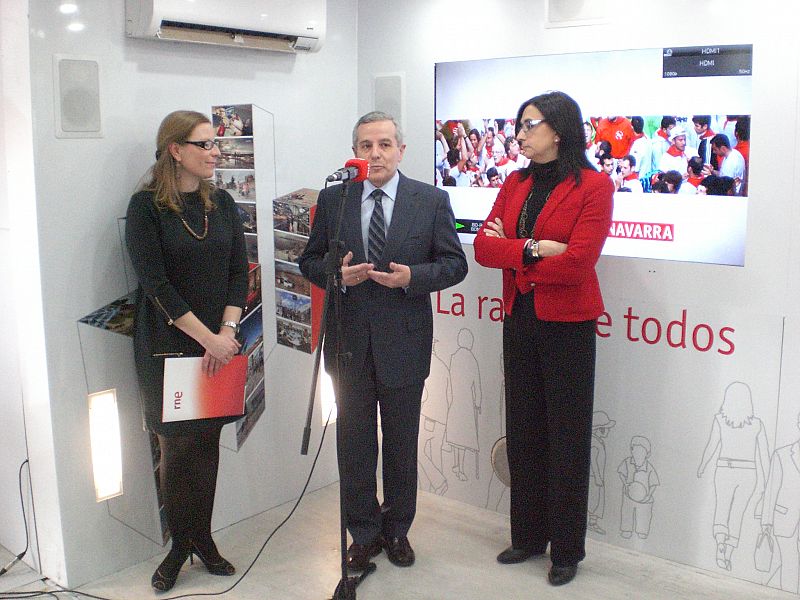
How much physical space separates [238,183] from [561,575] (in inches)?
82.4

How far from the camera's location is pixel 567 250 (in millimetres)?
2984

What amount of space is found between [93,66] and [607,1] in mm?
1954

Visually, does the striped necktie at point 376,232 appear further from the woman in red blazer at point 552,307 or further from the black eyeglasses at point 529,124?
the black eyeglasses at point 529,124

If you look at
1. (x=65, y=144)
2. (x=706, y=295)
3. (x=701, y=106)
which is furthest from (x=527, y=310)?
(x=65, y=144)

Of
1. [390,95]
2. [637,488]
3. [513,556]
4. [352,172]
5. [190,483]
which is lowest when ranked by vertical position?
[513,556]

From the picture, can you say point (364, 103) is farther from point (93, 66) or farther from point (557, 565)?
point (557, 565)

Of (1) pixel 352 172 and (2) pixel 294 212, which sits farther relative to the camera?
(2) pixel 294 212

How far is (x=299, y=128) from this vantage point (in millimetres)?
3973

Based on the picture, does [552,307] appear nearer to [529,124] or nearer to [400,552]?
[529,124]

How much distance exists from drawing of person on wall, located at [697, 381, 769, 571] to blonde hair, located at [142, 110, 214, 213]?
7.08 ft

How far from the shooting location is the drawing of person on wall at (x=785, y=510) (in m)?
3.09

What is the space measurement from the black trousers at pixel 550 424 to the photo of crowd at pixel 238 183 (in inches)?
50.8

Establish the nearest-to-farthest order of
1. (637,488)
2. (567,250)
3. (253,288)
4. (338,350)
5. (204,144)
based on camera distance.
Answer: (338,350)
(567,250)
(204,144)
(637,488)
(253,288)

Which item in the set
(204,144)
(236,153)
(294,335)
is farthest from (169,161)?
(294,335)
